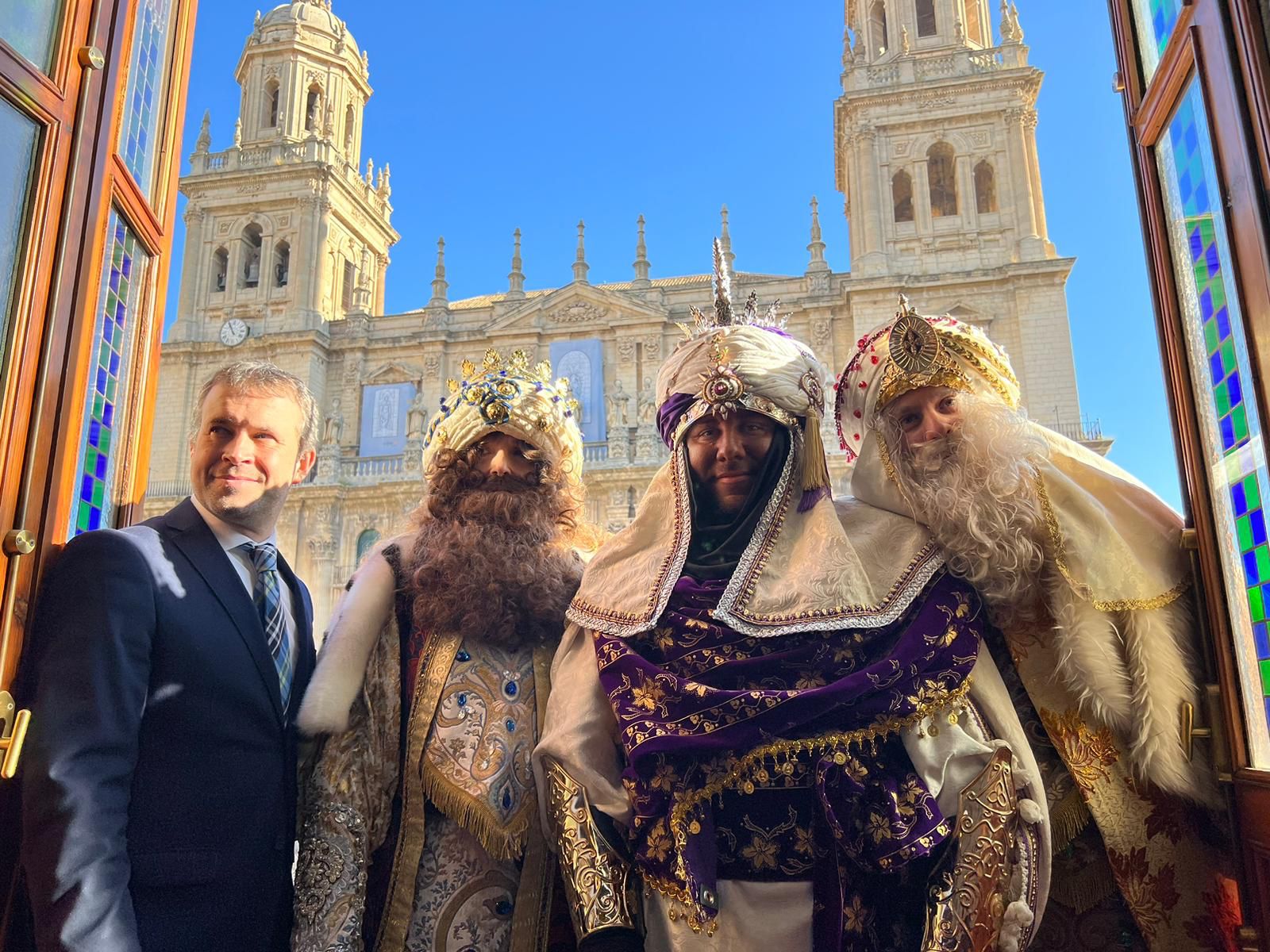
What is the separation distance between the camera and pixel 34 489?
6.64ft

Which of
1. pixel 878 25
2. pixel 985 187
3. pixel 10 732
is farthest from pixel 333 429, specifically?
pixel 10 732

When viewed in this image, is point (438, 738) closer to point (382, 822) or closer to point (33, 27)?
Answer: point (382, 822)

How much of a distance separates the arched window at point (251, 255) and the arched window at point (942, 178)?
19890mm

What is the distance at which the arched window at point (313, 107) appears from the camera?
30.5 m

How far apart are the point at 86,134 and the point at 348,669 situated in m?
1.49

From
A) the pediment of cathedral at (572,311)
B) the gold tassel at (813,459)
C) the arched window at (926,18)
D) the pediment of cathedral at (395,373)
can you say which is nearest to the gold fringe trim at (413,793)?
the gold tassel at (813,459)

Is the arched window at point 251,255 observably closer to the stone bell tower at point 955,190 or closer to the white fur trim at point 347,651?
the stone bell tower at point 955,190

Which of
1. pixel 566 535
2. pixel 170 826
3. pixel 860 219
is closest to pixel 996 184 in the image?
pixel 860 219

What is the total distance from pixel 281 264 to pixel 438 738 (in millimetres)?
28532

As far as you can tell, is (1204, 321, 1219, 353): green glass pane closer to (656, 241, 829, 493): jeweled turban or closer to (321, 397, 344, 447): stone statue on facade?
(656, 241, 829, 493): jeweled turban

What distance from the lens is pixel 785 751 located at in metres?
2.17

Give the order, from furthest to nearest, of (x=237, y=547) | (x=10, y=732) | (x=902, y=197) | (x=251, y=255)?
(x=251, y=255) < (x=902, y=197) < (x=237, y=547) < (x=10, y=732)

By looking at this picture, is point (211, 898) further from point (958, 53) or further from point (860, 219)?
point (958, 53)

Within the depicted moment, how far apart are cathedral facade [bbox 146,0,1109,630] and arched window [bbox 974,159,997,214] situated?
5 cm
